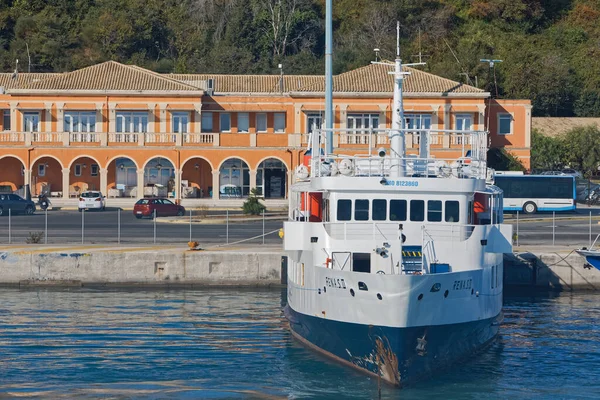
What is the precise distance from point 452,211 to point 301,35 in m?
82.6

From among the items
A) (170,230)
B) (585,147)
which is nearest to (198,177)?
(170,230)

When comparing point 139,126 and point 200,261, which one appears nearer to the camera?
point 200,261

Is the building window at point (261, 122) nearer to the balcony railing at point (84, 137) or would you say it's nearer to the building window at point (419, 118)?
the building window at point (419, 118)

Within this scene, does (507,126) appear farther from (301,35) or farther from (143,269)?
(143,269)

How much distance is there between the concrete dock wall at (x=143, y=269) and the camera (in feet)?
131

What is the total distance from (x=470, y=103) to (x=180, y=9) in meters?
46.0

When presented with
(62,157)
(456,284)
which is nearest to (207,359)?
(456,284)

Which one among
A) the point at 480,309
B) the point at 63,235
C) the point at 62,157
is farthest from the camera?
the point at 62,157

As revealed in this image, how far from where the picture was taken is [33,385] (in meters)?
25.4

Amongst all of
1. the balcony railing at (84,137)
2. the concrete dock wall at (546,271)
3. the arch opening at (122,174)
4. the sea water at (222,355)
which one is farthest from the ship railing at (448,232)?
the arch opening at (122,174)

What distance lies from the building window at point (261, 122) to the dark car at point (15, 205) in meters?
19.6

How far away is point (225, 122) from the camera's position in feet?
262

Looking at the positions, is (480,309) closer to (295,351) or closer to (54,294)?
(295,351)

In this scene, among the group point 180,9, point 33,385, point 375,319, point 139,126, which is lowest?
point 33,385
